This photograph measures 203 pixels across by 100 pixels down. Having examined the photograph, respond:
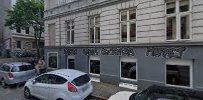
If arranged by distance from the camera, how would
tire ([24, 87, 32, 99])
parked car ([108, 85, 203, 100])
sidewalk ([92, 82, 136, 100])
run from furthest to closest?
tire ([24, 87, 32, 99])
sidewalk ([92, 82, 136, 100])
parked car ([108, 85, 203, 100])

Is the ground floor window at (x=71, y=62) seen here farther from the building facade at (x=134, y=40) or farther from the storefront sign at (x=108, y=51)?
the storefront sign at (x=108, y=51)

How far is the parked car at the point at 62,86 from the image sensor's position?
8.81m

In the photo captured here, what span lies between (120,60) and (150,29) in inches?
117

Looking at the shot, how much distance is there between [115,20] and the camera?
1343 centimetres

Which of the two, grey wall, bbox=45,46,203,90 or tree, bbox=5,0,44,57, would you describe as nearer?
grey wall, bbox=45,46,203,90

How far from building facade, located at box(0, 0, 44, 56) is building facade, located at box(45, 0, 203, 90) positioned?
20746 mm

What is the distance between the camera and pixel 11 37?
1403 inches

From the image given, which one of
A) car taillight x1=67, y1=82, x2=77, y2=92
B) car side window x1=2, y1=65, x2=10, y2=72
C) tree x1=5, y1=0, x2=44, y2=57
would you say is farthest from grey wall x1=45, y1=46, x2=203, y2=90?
tree x1=5, y1=0, x2=44, y2=57

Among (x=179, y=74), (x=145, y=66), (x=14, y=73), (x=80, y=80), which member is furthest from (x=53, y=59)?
(x=179, y=74)

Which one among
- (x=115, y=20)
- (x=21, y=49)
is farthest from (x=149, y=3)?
(x=21, y=49)

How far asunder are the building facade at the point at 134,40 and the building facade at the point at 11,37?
20.7 m

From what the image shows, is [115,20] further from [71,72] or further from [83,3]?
[71,72]

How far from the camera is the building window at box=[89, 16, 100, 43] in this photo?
49.3 feet

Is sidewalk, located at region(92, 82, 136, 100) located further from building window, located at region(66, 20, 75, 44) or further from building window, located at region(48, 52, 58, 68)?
building window, located at region(48, 52, 58, 68)
